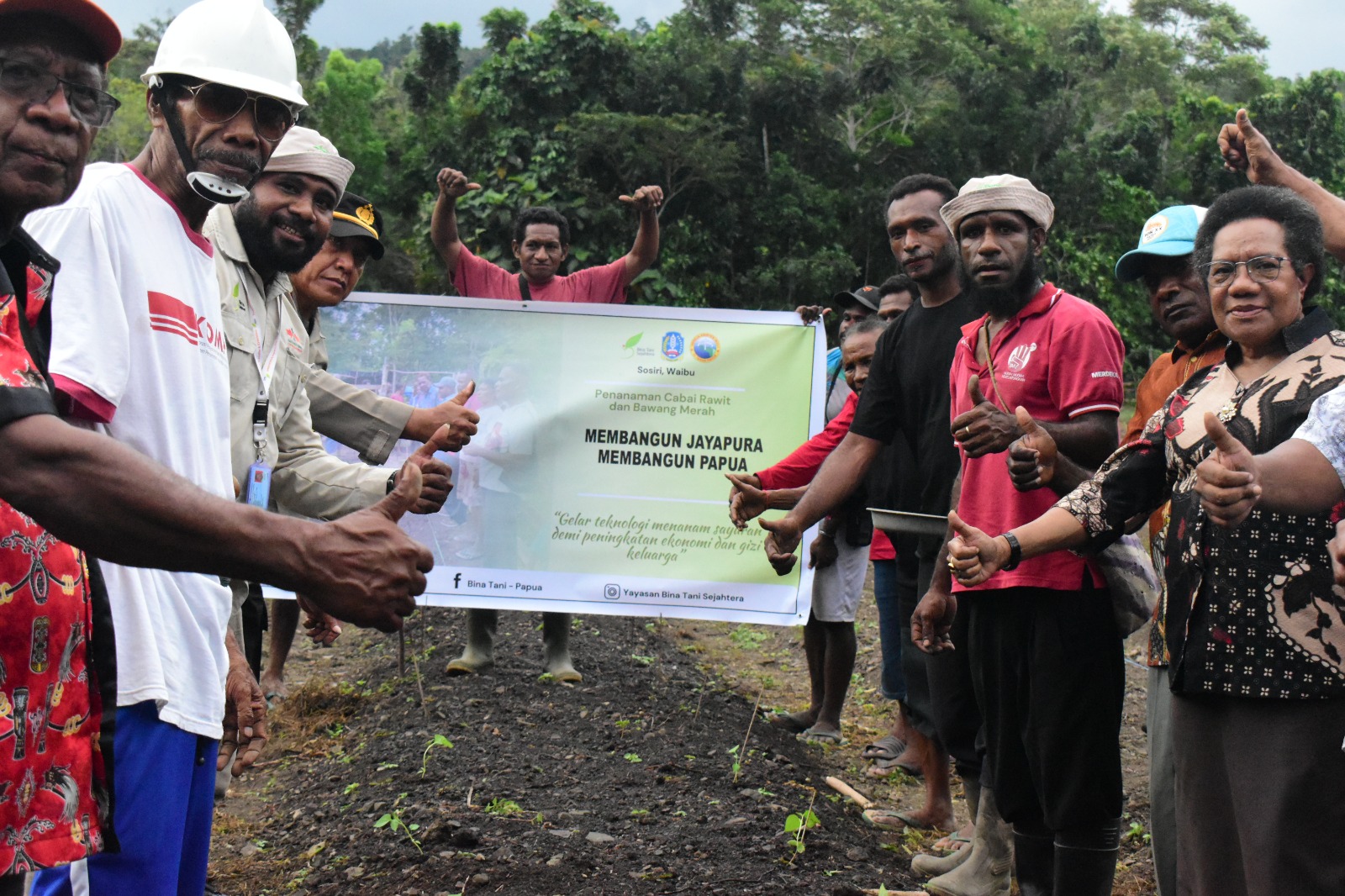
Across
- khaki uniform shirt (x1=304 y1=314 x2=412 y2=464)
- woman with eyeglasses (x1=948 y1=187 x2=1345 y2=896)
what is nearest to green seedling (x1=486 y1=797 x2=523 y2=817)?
khaki uniform shirt (x1=304 y1=314 x2=412 y2=464)

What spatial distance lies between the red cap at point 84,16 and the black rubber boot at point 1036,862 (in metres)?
3.14

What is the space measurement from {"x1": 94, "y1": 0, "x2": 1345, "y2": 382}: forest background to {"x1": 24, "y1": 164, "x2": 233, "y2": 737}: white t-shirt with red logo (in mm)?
14542

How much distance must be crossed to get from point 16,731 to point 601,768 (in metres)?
3.62

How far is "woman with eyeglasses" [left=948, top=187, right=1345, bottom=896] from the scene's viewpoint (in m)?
2.59

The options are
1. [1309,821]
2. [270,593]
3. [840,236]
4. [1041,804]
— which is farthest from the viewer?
[840,236]

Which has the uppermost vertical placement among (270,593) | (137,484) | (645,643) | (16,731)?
(137,484)

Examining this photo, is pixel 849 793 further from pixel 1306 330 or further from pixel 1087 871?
pixel 1306 330

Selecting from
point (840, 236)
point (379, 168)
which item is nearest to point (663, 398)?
point (840, 236)

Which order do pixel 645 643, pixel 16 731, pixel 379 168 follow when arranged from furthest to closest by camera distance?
pixel 379 168 < pixel 645 643 < pixel 16 731

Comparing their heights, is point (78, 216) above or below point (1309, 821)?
above

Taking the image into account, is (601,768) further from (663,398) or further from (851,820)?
(663,398)

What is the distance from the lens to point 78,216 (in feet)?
Result: 7.41

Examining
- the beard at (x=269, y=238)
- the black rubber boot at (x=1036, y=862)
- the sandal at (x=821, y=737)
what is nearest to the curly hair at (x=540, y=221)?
the sandal at (x=821, y=737)

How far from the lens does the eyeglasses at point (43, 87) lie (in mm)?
1896
